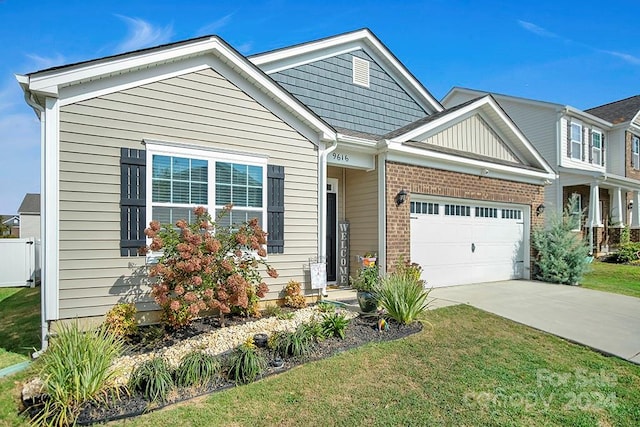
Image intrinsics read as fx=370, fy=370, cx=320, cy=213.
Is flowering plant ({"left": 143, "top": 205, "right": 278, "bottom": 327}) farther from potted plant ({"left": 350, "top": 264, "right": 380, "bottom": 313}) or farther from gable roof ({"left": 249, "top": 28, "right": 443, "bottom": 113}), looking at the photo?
gable roof ({"left": 249, "top": 28, "right": 443, "bottom": 113})

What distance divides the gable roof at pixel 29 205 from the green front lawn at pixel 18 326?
1050 inches

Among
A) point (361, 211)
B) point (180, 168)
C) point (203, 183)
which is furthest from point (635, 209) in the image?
point (180, 168)

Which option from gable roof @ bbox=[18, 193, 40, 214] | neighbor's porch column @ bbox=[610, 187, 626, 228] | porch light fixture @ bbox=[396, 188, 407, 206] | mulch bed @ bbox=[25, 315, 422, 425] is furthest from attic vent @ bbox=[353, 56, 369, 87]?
gable roof @ bbox=[18, 193, 40, 214]

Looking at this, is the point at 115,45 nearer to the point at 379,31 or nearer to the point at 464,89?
the point at 379,31

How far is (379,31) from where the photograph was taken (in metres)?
11.4

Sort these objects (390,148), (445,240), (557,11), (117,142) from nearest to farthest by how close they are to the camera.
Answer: (117,142), (390,148), (445,240), (557,11)

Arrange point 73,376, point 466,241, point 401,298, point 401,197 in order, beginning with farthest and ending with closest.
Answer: point 466,241, point 401,197, point 401,298, point 73,376

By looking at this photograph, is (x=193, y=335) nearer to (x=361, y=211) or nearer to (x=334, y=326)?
(x=334, y=326)

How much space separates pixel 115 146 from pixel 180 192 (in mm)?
1159

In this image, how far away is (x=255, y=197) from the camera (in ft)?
22.6

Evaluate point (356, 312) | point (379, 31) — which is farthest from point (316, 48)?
point (356, 312)

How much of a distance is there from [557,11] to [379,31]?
4.94m

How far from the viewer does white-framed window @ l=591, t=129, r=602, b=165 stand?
18.7 metres

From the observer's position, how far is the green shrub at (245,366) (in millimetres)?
4218
